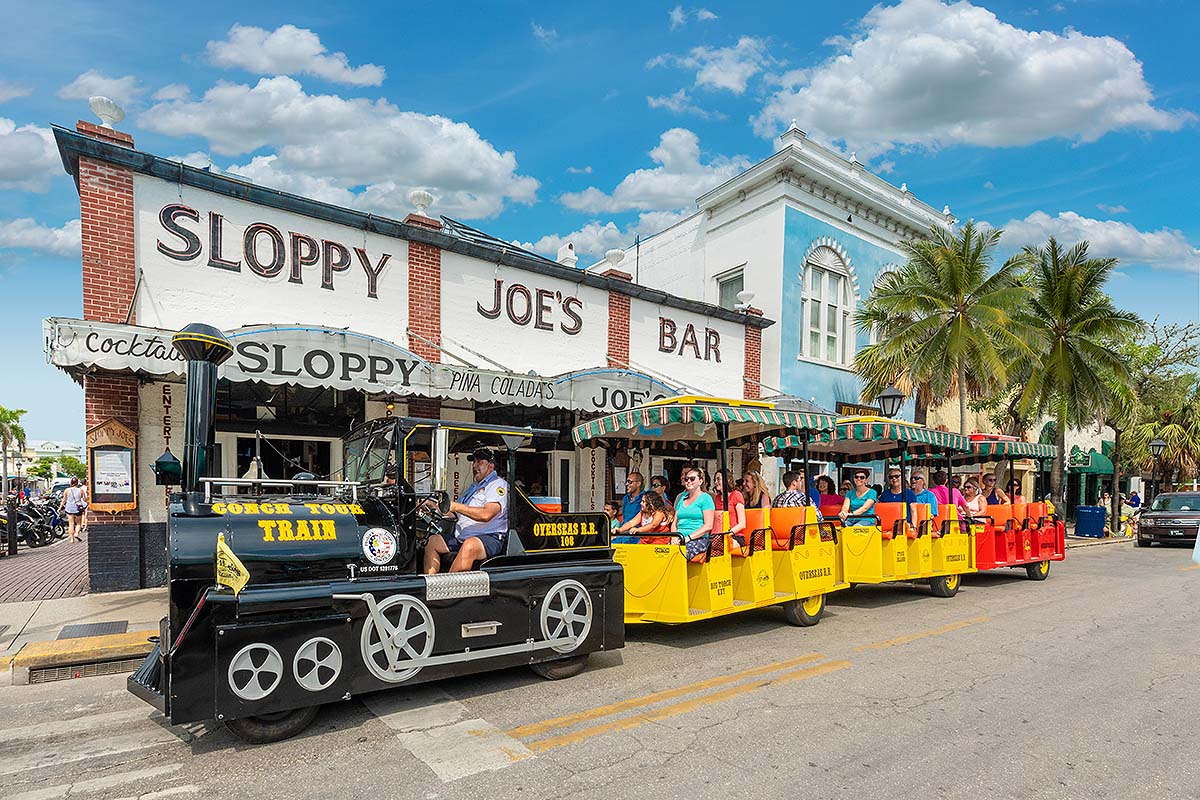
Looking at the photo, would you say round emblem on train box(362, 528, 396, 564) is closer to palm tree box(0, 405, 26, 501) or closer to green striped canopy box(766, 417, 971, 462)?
green striped canopy box(766, 417, 971, 462)

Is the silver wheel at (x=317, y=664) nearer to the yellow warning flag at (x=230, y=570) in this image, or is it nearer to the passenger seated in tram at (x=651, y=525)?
the yellow warning flag at (x=230, y=570)

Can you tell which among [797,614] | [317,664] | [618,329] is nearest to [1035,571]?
[797,614]

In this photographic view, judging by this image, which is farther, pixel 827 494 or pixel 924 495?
pixel 827 494

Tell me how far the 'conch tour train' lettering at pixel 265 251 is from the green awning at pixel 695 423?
5.66m

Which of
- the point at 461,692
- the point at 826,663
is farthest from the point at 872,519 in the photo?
the point at 461,692

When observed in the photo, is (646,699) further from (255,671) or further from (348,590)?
(255,671)

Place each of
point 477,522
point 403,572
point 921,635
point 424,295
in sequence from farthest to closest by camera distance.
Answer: point 424,295
point 921,635
point 477,522
point 403,572

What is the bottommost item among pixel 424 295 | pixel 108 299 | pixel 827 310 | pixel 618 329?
pixel 108 299

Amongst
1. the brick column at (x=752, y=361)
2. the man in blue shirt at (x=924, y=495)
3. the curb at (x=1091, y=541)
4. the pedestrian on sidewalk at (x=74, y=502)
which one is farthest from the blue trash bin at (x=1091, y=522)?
the pedestrian on sidewalk at (x=74, y=502)

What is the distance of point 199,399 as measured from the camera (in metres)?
5.24

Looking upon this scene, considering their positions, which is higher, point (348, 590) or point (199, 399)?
point (199, 399)

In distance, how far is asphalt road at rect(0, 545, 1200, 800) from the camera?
416 centimetres

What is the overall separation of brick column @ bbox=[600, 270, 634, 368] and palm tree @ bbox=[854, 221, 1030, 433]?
7.60m

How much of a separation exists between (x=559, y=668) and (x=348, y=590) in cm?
202
